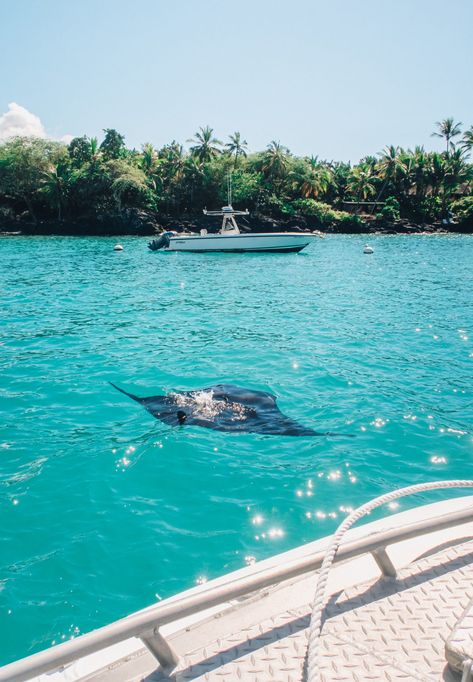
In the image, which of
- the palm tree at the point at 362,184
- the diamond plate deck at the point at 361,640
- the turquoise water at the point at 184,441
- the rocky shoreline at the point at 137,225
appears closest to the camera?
the diamond plate deck at the point at 361,640

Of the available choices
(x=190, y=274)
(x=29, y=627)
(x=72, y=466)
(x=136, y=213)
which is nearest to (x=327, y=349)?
(x=72, y=466)

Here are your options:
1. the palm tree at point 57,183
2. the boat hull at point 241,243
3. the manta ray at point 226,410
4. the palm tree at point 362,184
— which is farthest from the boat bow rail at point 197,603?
the palm tree at point 362,184

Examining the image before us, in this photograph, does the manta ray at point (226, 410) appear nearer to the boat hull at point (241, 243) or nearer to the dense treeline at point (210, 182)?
the boat hull at point (241, 243)

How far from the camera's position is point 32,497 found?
5.71m

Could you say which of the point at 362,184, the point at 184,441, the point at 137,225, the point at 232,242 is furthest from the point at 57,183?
the point at 184,441

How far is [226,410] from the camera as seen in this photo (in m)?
8.00

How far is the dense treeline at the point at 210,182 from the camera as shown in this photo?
178 feet

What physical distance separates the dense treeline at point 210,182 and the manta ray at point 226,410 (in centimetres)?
4843

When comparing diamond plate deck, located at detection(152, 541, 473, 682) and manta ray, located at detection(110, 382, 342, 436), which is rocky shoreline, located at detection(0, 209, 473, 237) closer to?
manta ray, located at detection(110, 382, 342, 436)

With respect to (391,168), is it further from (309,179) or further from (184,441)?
(184,441)

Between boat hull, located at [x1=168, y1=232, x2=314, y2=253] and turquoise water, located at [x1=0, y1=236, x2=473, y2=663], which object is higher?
boat hull, located at [x1=168, y1=232, x2=314, y2=253]

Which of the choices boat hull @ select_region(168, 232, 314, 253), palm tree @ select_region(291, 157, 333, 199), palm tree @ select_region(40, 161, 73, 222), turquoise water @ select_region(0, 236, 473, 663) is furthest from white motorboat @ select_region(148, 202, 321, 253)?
palm tree @ select_region(291, 157, 333, 199)

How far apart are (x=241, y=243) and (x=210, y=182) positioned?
25945 millimetres

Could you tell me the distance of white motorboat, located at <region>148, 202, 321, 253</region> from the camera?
3581cm
